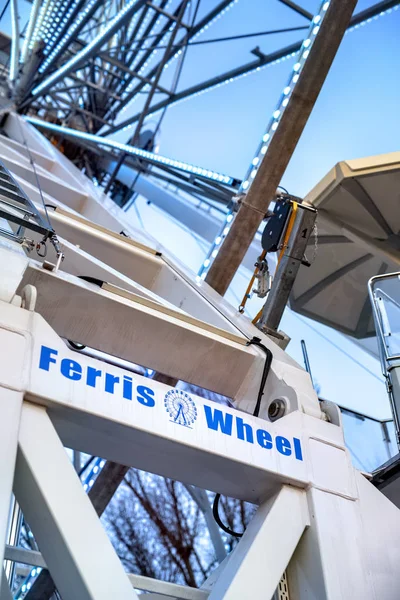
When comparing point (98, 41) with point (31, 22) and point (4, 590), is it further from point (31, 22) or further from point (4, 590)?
point (4, 590)

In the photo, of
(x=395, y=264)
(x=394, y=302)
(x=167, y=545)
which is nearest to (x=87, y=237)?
(x=394, y=302)

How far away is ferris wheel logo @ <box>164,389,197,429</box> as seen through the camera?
2.56 metres

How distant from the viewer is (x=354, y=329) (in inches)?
420

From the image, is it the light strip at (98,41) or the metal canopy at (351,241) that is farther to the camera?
the light strip at (98,41)

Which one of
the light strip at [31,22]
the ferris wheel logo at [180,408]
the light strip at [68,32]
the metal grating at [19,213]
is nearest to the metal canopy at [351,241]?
the metal grating at [19,213]

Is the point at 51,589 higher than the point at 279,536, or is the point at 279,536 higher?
the point at 51,589

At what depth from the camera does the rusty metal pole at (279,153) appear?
6.70m

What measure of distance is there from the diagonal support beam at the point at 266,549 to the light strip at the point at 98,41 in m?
9.19

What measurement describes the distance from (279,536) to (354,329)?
852cm

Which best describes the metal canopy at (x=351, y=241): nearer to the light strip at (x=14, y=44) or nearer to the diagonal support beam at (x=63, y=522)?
the diagonal support beam at (x=63, y=522)

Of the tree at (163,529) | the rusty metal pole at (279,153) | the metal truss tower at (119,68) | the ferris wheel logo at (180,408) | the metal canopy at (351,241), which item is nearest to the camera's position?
the ferris wheel logo at (180,408)

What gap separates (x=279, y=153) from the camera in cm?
683

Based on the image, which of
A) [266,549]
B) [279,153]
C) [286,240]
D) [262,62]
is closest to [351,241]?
[279,153]

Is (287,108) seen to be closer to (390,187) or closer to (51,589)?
(390,187)
